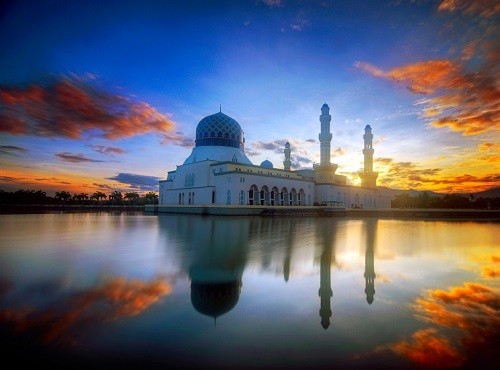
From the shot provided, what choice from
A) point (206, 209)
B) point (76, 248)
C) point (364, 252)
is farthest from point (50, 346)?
point (206, 209)

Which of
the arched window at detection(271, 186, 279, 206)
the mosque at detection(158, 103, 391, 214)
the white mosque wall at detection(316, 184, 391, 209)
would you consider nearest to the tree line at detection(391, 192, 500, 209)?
the white mosque wall at detection(316, 184, 391, 209)

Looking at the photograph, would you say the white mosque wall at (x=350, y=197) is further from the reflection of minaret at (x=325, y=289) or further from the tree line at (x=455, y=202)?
the reflection of minaret at (x=325, y=289)

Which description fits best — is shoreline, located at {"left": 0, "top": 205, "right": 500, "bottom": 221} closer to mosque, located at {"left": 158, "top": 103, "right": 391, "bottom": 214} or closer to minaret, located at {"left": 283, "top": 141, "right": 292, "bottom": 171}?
mosque, located at {"left": 158, "top": 103, "right": 391, "bottom": 214}

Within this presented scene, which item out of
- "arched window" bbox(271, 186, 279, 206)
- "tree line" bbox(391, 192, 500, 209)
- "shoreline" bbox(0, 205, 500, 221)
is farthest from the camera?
"tree line" bbox(391, 192, 500, 209)

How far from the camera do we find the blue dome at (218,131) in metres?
44.2

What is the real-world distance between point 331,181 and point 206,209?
989 inches

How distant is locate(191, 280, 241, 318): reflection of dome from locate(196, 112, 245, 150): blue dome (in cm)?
4001

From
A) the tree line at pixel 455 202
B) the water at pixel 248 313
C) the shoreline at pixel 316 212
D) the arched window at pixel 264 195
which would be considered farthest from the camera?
the tree line at pixel 455 202

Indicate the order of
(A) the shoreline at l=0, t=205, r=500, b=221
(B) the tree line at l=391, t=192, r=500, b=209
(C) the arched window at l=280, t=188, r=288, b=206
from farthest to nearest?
(B) the tree line at l=391, t=192, r=500, b=209
(C) the arched window at l=280, t=188, r=288, b=206
(A) the shoreline at l=0, t=205, r=500, b=221

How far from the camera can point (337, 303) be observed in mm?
4258

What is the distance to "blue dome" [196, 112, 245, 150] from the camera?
44.2 metres

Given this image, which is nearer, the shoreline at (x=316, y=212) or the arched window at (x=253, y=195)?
the shoreline at (x=316, y=212)

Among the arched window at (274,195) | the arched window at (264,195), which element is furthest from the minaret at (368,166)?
the arched window at (264,195)

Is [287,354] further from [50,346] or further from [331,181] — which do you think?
[331,181]
